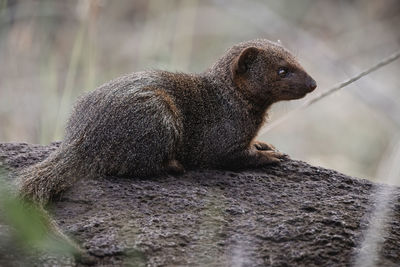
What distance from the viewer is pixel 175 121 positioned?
4340 millimetres

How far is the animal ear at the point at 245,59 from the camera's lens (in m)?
4.82

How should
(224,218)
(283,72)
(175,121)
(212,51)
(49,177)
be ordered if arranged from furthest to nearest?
1. (212,51)
2. (283,72)
3. (175,121)
4. (49,177)
5. (224,218)

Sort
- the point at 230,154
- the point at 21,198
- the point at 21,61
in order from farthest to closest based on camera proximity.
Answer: the point at 21,61
the point at 230,154
the point at 21,198

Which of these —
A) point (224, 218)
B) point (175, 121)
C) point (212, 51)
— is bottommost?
point (224, 218)

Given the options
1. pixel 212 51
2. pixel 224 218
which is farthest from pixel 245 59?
pixel 212 51

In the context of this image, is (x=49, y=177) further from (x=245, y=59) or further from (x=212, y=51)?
(x=212, y=51)

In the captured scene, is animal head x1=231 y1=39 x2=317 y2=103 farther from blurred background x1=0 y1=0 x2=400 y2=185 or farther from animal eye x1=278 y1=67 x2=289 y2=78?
blurred background x1=0 y1=0 x2=400 y2=185

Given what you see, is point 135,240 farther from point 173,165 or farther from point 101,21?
point 101,21

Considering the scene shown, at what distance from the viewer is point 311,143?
8406 millimetres

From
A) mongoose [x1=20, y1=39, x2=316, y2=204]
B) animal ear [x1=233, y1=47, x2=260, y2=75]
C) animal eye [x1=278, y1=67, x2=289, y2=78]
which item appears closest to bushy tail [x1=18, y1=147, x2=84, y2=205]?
mongoose [x1=20, y1=39, x2=316, y2=204]

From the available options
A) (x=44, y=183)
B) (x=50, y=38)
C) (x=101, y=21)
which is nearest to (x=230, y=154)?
(x=44, y=183)

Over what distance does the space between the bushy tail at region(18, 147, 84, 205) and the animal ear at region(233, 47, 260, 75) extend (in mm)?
1432

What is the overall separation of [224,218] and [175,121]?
948mm

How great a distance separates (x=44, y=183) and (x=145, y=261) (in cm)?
93
